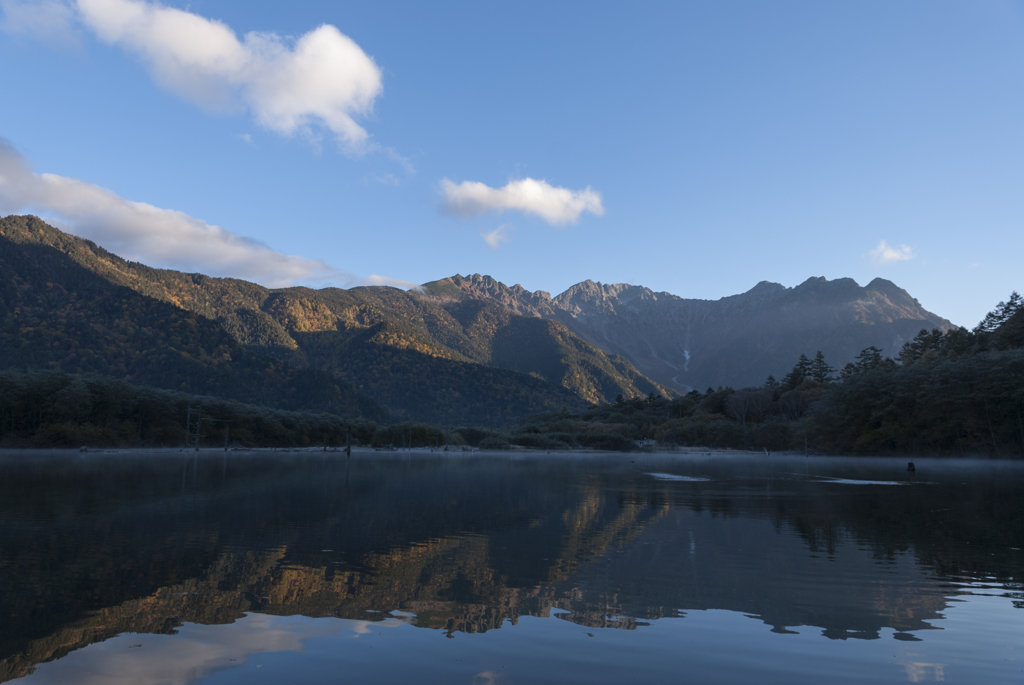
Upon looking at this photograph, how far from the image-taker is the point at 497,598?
1132 centimetres

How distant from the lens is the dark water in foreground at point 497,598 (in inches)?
307

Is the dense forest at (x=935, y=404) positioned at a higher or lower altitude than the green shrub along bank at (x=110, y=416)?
higher

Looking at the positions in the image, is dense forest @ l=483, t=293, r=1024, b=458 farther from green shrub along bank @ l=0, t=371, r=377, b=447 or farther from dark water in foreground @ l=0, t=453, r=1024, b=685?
green shrub along bank @ l=0, t=371, r=377, b=447

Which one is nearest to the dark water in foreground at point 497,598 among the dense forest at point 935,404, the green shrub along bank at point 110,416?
the dense forest at point 935,404

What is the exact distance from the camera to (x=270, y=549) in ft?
51.3

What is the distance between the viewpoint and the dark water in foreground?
7.79 meters

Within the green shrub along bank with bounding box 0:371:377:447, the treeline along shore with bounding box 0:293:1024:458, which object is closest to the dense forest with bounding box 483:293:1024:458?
the treeline along shore with bounding box 0:293:1024:458

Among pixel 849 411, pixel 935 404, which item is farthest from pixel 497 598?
pixel 849 411

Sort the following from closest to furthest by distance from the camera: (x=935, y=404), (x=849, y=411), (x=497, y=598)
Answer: (x=497, y=598)
(x=935, y=404)
(x=849, y=411)

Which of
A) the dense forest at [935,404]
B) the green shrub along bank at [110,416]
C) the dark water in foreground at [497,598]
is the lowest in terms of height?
the green shrub along bank at [110,416]

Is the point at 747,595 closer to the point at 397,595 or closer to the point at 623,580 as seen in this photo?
the point at 623,580

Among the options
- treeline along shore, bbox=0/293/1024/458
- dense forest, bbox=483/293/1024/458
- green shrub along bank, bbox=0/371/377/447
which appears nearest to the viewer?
dense forest, bbox=483/293/1024/458

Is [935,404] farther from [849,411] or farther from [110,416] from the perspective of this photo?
[110,416]

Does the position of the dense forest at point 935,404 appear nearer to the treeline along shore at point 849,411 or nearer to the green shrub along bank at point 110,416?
the treeline along shore at point 849,411
